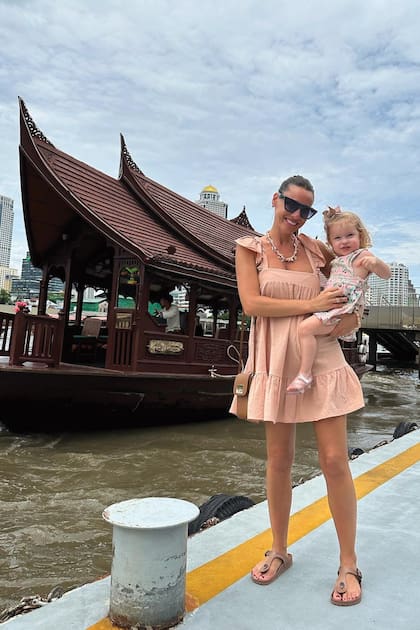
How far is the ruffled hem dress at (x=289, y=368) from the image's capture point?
1761 millimetres

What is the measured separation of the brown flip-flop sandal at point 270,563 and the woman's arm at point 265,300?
2.94 feet

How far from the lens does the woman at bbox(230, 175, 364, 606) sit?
173cm

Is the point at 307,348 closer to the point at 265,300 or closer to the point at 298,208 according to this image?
the point at 265,300

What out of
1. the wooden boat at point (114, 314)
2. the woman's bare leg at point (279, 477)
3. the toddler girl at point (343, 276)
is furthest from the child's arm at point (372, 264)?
the wooden boat at point (114, 314)

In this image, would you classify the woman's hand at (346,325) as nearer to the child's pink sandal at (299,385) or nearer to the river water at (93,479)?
the child's pink sandal at (299,385)

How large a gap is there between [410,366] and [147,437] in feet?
81.0

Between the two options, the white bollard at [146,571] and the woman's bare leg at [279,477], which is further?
the woman's bare leg at [279,477]

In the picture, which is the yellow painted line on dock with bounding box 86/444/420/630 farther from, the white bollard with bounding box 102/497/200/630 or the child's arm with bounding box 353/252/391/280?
the child's arm with bounding box 353/252/391/280

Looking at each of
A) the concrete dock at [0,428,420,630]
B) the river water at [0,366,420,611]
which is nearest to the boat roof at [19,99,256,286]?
the river water at [0,366,420,611]

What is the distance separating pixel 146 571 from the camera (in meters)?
1.51

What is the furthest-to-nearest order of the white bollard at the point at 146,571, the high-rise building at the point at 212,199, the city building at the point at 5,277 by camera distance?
1. the city building at the point at 5,277
2. the high-rise building at the point at 212,199
3. the white bollard at the point at 146,571

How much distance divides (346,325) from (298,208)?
1.52 feet

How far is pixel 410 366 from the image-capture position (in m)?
28.2

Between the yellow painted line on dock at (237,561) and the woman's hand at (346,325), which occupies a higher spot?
the woman's hand at (346,325)
